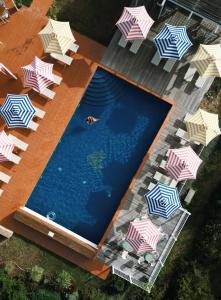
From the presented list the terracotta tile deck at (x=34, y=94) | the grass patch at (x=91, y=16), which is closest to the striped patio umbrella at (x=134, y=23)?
the grass patch at (x=91, y=16)

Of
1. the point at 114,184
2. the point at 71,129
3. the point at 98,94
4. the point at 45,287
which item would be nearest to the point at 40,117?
the point at 71,129

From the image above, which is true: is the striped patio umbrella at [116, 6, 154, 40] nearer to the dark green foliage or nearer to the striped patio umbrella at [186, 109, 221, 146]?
the striped patio umbrella at [186, 109, 221, 146]

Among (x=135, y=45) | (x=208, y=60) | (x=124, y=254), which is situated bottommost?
(x=124, y=254)

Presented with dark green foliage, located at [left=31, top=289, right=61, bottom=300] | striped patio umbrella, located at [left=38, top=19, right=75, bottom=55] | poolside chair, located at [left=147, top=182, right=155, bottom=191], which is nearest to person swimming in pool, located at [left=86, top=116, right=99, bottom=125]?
striped patio umbrella, located at [left=38, top=19, right=75, bottom=55]

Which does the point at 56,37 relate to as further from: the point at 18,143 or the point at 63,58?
the point at 18,143

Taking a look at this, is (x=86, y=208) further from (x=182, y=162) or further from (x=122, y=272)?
(x=182, y=162)

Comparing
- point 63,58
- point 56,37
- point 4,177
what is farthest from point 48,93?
point 4,177
